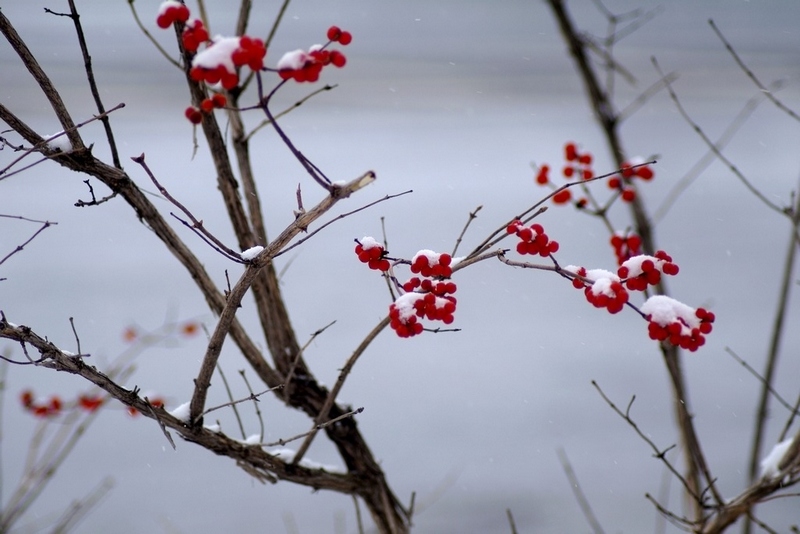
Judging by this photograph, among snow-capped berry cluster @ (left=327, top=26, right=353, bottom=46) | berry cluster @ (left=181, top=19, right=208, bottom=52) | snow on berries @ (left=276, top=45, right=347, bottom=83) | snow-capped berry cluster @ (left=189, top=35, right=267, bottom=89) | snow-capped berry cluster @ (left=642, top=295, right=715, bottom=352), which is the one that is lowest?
snow-capped berry cluster @ (left=642, top=295, right=715, bottom=352)

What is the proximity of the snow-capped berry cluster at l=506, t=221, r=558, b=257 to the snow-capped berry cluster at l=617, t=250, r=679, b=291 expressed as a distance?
0.32 feet

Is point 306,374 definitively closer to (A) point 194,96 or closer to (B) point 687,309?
(A) point 194,96

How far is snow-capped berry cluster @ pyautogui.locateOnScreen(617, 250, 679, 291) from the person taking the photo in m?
0.71

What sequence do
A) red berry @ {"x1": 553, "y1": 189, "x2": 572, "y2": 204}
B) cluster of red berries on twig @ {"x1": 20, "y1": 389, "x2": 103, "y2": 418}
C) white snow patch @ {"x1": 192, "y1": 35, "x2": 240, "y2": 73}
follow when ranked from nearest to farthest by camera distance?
white snow patch @ {"x1": 192, "y1": 35, "x2": 240, "y2": 73}
red berry @ {"x1": 553, "y1": 189, "x2": 572, "y2": 204}
cluster of red berries on twig @ {"x1": 20, "y1": 389, "x2": 103, "y2": 418}

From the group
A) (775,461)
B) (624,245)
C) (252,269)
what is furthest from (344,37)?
(775,461)

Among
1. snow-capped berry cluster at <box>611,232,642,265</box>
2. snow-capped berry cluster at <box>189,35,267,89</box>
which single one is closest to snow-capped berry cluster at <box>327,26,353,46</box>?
snow-capped berry cluster at <box>189,35,267,89</box>

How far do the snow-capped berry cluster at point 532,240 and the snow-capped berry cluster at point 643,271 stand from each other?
96mm

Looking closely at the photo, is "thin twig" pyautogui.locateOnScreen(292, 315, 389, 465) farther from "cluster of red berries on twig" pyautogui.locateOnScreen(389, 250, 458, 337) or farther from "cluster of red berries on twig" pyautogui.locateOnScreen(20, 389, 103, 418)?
"cluster of red berries on twig" pyautogui.locateOnScreen(20, 389, 103, 418)

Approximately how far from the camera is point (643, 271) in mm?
718

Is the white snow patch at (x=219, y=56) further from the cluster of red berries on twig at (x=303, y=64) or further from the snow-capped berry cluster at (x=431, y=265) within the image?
the snow-capped berry cluster at (x=431, y=265)

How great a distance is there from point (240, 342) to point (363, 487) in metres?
0.36

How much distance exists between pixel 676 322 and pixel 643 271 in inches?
2.6

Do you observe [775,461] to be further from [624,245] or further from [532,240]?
[532,240]

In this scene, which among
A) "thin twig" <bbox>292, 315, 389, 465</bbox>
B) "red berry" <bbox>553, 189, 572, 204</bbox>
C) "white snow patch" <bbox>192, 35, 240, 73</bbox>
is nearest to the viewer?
"white snow patch" <bbox>192, 35, 240, 73</bbox>
